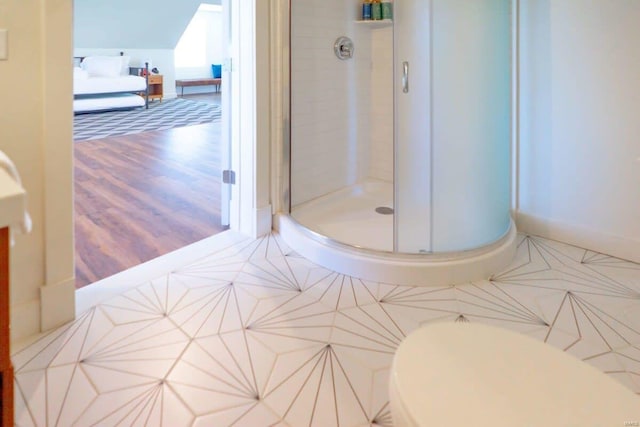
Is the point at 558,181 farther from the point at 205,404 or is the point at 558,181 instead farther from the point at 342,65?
the point at 205,404

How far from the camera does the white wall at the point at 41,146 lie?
1.51m

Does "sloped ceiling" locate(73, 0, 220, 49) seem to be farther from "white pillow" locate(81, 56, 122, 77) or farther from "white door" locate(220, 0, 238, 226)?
"white door" locate(220, 0, 238, 226)

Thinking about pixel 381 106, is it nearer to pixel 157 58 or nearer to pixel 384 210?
pixel 384 210

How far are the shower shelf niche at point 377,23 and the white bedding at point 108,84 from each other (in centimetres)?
574

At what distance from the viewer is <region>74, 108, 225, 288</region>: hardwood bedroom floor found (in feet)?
7.99

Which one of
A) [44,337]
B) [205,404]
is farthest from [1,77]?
[205,404]

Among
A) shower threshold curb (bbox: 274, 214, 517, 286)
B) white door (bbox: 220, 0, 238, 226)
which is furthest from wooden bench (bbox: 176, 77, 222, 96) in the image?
shower threshold curb (bbox: 274, 214, 517, 286)

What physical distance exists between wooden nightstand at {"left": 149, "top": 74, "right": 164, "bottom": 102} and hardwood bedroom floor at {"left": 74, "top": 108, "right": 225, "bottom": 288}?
156 inches

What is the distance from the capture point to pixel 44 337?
1650mm

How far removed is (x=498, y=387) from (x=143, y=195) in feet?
10.2

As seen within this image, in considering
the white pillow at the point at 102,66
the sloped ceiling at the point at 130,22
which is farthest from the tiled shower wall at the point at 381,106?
the white pillow at the point at 102,66

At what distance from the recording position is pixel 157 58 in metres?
9.40

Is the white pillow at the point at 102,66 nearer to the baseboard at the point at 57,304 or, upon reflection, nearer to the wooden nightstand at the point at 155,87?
the wooden nightstand at the point at 155,87

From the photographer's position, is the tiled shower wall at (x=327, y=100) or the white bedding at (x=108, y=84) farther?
the white bedding at (x=108, y=84)
